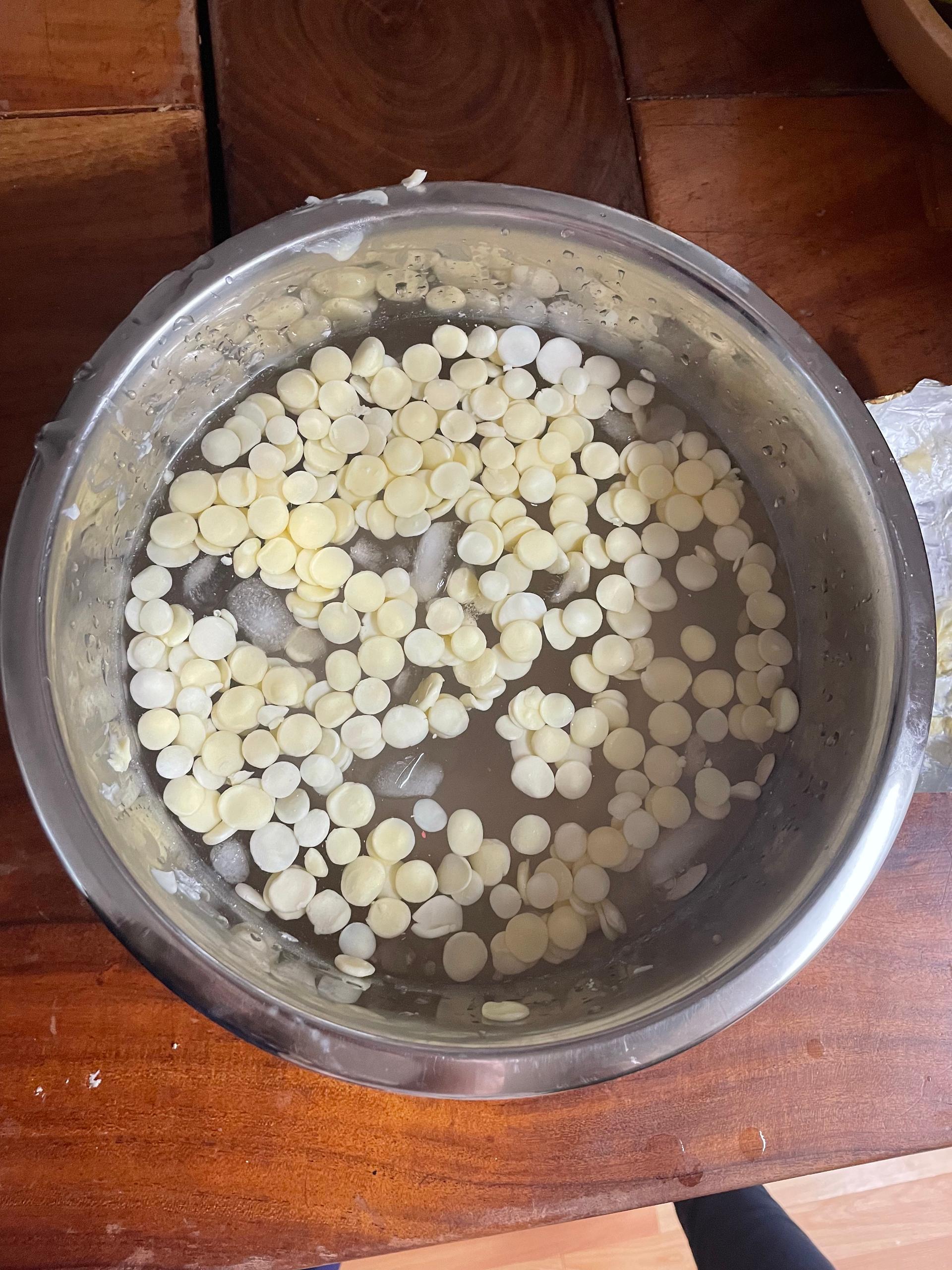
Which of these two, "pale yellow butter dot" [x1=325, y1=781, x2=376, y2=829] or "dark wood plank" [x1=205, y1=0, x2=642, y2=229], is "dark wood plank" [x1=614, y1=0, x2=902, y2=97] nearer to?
"dark wood plank" [x1=205, y1=0, x2=642, y2=229]

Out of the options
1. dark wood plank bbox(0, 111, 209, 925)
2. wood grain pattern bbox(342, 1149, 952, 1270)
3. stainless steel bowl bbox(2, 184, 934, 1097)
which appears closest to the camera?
stainless steel bowl bbox(2, 184, 934, 1097)

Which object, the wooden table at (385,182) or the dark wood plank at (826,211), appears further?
the dark wood plank at (826,211)

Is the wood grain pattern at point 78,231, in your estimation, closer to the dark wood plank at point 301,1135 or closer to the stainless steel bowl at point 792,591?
the stainless steel bowl at point 792,591

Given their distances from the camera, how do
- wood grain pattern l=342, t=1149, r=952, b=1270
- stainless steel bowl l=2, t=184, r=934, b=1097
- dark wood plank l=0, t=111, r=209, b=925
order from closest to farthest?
stainless steel bowl l=2, t=184, r=934, b=1097
dark wood plank l=0, t=111, r=209, b=925
wood grain pattern l=342, t=1149, r=952, b=1270

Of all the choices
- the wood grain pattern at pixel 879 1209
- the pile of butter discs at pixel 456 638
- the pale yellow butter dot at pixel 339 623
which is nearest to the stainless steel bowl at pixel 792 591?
the pile of butter discs at pixel 456 638

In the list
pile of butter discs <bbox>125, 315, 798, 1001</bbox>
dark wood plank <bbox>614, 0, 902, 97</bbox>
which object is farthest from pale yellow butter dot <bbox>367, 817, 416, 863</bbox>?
dark wood plank <bbox>614, 0, 902, 97</bbox>

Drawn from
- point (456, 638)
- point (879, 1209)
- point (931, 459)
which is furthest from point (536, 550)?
point (879, 1209)
